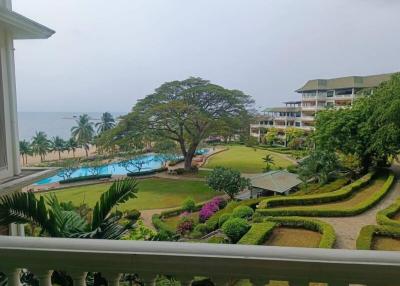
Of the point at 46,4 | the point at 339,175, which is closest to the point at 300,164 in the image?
the point at 339,175

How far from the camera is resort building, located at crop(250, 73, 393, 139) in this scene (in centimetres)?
1292

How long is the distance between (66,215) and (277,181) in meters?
10.9

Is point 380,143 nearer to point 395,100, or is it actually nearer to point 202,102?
point 395,100

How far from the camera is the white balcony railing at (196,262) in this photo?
0.66m

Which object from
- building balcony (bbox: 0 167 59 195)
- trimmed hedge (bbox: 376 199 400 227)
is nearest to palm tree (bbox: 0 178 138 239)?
building balcony (bbox: 0 167 59 195)

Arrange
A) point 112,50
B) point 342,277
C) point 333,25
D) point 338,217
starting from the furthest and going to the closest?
point 338,217, point 112,50, point 333,25, point 342,277

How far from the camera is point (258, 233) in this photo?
5895 mm

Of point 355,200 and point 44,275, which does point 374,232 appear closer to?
point 355,200

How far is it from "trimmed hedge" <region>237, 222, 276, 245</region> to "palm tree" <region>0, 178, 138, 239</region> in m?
4.32

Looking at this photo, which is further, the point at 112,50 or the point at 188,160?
the point at 188,160

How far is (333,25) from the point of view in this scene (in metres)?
4.58

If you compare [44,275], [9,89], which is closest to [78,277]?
[44,275]

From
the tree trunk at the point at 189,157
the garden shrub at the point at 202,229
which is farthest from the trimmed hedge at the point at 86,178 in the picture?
the garden shrub at the point at 202,229

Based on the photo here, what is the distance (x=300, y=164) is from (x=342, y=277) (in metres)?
12.3
